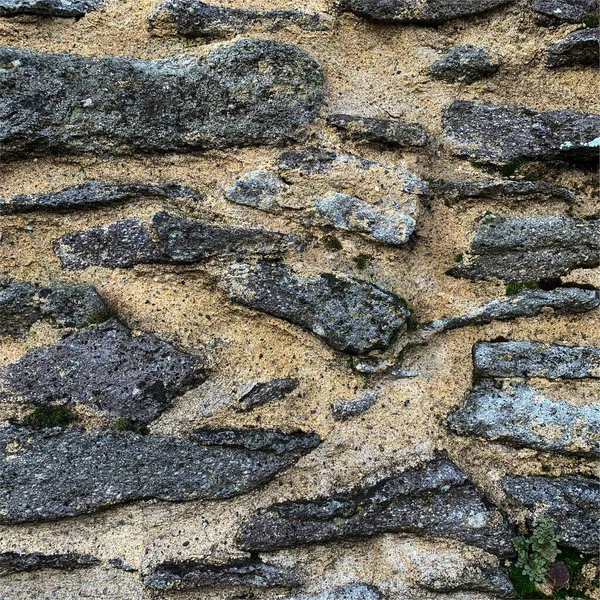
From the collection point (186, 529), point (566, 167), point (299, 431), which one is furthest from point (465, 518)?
point (566, 167)

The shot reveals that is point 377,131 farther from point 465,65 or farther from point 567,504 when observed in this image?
point 567,504

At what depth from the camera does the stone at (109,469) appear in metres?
1.77

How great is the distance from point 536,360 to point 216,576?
1192mm

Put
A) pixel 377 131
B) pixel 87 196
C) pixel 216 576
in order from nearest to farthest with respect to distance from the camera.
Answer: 1. pixel 216 576
2. pixel 87 196
3. pixel 377 131

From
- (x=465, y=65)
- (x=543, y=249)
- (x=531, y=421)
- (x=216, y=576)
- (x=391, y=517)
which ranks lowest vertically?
(x=216, y=576)

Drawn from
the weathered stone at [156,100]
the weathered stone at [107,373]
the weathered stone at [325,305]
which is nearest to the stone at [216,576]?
the weathered stone at [107,373]

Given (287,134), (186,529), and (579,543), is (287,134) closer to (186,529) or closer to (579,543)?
(186,529)

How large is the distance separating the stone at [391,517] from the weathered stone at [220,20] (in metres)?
1.54

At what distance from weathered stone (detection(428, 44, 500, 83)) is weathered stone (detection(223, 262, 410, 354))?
803 millimetres

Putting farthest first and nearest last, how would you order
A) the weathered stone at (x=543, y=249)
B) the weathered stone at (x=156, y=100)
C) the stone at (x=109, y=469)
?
1. the weathered stone at (x=543, y=249)
2. the weathered stone at (x=156, y=100)
3. the stone at (x=109, y=469)

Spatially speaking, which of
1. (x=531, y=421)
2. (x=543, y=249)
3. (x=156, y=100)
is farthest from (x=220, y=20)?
(x=531, y=421)

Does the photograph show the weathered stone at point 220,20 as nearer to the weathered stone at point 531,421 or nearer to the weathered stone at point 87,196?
the weathered stone at point 87,196

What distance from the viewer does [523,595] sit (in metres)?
1.82

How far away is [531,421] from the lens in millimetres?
1891
